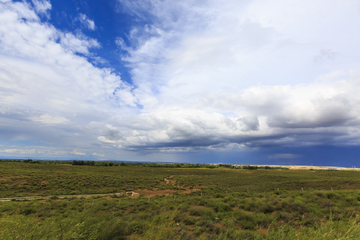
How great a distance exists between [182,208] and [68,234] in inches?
435

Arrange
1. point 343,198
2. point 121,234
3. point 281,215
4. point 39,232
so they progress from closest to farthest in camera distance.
Result: point 39,232 → point 121,234 → point 281,215 → point 343,198

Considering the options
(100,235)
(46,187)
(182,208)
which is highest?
(100,235)

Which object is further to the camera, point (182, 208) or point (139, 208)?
point (139, 208)

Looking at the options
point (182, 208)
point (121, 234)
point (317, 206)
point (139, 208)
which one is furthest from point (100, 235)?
point (317, 206)

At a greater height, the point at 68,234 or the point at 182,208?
the point at 68,234

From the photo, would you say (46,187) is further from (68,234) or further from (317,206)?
(317,206)

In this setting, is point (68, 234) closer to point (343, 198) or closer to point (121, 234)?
point (121, 234)

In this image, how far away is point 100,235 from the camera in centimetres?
706

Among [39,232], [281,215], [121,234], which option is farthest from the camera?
[281,215]

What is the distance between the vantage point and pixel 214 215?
12820mm

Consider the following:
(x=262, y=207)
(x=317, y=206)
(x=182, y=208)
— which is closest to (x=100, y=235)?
(x=182, y=208)

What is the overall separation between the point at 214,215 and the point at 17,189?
41494 mm

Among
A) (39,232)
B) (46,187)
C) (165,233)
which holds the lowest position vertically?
(46,187)

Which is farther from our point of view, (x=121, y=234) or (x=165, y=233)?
(x=121, y=234)
